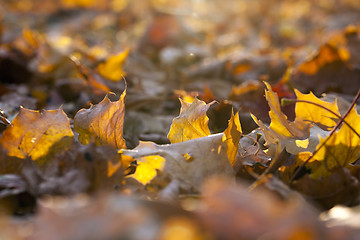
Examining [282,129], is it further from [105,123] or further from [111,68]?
[111,68]

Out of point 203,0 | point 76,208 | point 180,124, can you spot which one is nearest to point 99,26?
point 203,0

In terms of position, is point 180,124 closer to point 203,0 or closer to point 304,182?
point 304,182

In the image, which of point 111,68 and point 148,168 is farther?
point 111,68

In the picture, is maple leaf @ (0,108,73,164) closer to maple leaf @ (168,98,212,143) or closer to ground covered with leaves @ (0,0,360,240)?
ground covered with leaves @ (0,0,360,240)

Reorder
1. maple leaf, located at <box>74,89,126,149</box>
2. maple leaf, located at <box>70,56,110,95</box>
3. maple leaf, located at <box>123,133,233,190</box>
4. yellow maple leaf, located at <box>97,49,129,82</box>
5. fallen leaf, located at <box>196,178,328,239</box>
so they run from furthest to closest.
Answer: yellow maple leaf, located at <box>97,49,129,82</box> → maple leaf, located at <box>70,56,110,95</box> → maple leaf, located at <box>74,89,126,149</box> → maple leaf, located at <box>123,133,233,190</box> → fallen leaf, located at <box>196,178,328,239</box>

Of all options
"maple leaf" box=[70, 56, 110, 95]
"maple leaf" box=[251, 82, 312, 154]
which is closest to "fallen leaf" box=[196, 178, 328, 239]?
"maple leaf" box=[251, 82, 312, 154]

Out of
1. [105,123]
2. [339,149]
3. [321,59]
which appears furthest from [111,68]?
[339,149]
